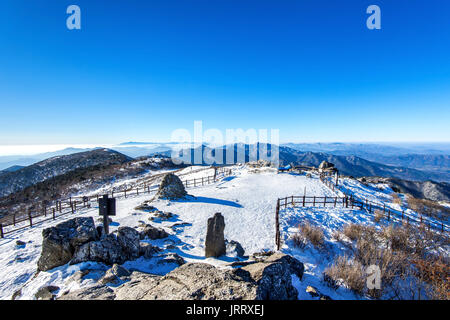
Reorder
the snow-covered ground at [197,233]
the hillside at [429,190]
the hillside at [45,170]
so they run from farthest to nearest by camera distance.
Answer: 1. the hillside at [429,190]
2. the hillside at [45,170]
3. the snow-covered ground at [197,233]

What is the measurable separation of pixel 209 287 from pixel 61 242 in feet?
19.7

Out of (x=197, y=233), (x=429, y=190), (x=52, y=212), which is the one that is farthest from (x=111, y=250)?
(x=429, y=190)

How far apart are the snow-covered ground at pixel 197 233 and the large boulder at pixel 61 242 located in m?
0.35

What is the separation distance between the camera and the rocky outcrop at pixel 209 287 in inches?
116

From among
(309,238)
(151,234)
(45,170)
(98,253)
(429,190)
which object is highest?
(98,253)

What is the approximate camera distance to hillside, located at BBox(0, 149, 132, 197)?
55794 millimetres

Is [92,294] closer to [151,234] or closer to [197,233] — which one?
[151,234]

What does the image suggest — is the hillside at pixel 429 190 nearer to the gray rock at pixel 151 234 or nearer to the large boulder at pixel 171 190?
the large boulder at pixel 171 190

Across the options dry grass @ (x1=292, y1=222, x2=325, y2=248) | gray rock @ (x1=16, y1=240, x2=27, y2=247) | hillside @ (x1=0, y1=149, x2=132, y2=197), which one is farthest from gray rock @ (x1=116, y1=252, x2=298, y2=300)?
hillside @ (x1=0, y1=149, x2=132, y2=197)

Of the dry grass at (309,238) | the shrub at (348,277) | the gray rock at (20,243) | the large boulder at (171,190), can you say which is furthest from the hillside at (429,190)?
the gray rock at (20,243)

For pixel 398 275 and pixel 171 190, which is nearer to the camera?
pixel 398 275

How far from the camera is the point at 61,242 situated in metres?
6.08
